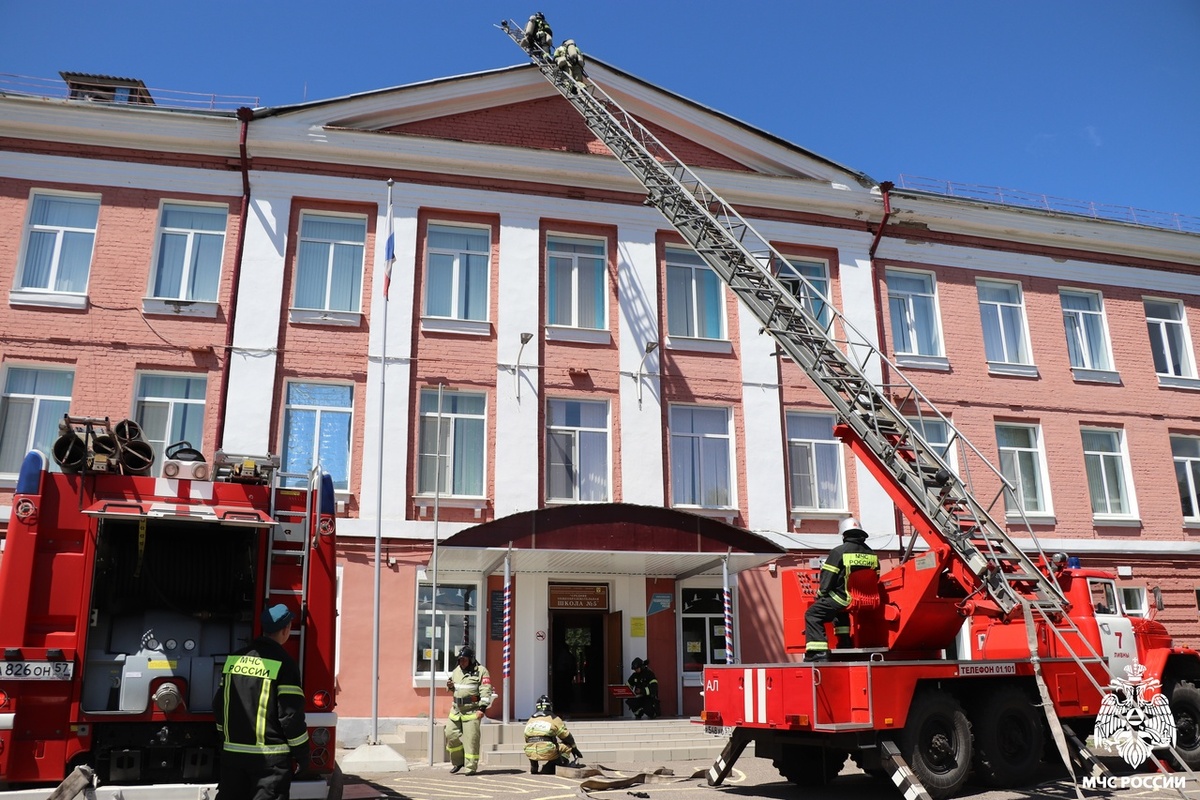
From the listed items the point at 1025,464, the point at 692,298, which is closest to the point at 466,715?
the point at 692,298

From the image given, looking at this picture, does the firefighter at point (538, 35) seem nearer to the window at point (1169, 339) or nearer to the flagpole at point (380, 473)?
the flagpole at point (380, 473)

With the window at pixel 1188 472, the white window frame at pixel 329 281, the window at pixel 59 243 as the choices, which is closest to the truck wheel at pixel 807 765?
the white window frame at pixel 329 281

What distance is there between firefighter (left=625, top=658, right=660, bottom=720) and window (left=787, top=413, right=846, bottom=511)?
15.3 feet

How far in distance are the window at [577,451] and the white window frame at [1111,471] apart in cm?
1093

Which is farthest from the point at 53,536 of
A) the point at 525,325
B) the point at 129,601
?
the point at 525,325

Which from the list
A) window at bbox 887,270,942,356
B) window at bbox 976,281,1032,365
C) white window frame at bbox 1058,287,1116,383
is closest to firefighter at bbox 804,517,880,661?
window at bbox 887,270,942,356

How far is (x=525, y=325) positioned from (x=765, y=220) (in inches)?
229

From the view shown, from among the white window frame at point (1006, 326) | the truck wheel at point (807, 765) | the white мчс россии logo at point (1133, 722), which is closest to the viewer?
the truck wheel at point (807, 765)

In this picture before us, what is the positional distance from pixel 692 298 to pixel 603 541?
6.71m

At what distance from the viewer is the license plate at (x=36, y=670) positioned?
6.98m

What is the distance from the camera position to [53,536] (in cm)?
744

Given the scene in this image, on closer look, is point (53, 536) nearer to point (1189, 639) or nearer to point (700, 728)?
point (700, 728)

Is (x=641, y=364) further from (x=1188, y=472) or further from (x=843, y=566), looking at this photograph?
(x=1188, y=472)

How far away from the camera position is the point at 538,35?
20438 millimetres
